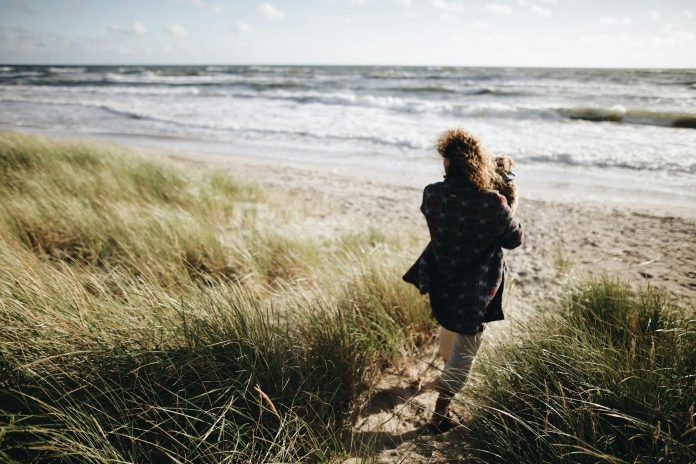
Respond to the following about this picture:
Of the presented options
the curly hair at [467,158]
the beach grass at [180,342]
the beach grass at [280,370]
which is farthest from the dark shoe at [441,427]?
the curly hair at [467,158]

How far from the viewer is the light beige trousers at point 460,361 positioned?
2295 millimetres

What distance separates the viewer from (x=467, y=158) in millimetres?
2021

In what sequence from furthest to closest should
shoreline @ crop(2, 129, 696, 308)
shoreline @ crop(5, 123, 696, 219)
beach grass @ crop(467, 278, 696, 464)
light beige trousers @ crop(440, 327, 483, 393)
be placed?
1. shoreline @ crop(5, 123, 696, 219)
2. shoreline @ crop(2, 129, 696, 308)
3. light beige trousers @ crop(440, 327, 483, 393)
4. beach grass @ crop(467, 278, 696, 464)

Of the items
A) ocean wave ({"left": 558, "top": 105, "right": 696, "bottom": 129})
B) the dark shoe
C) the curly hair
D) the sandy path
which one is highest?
ocean wave ({"left": 558, "top": 105, "right": 696, "bottom": 129})

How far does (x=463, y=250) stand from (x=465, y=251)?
0.01 m

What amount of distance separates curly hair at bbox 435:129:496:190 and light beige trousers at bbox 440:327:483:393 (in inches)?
40.5

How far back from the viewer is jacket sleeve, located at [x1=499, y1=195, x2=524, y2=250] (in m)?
2.03

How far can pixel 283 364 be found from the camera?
7.11 feet

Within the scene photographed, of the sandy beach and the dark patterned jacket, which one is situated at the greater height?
the dark patterned jacket

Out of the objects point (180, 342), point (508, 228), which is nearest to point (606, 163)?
point (508, 228)

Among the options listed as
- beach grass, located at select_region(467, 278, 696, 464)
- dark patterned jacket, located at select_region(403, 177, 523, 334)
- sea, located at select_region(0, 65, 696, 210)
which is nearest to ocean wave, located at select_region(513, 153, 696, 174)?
sea, located at select_region(0, 65, 696, 210)

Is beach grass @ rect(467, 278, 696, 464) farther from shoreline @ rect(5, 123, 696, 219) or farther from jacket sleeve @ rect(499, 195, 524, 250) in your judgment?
shoreline @ rect(5, 123, 696, 219)

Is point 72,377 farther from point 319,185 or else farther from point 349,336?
point 319,185

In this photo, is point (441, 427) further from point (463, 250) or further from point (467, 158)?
point (467, 158)
